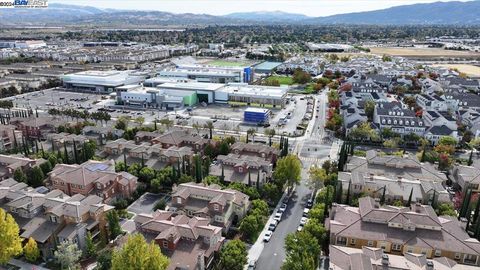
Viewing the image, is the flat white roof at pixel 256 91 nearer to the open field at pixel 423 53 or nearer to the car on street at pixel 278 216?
the car on street at pixel 278 216

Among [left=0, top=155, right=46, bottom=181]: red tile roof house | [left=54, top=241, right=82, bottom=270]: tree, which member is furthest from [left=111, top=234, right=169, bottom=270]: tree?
[left=0, top=155, right=46, bottom=181]: red tile roof house

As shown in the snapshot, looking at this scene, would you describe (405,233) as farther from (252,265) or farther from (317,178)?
(252,265)

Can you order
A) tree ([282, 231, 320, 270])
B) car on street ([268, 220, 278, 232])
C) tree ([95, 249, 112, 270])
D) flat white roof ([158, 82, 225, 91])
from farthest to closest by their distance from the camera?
flat white roof ([158, 82, 225, 91]), car on street ([268, 220, 278, 232]), tree ([95, 249, 112, 270]), tree ([282, 231, 320, 270])

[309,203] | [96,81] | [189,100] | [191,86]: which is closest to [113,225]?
[309,203]

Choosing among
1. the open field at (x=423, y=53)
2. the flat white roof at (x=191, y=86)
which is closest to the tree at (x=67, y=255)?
the flat white roof at (x=191, y=86)

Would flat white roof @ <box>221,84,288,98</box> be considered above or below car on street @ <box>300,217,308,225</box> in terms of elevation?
above

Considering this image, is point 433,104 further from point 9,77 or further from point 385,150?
point 9,77

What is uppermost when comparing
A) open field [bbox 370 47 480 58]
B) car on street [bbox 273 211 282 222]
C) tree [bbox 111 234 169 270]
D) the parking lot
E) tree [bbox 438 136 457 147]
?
open field [bbox 370 47 480 58]

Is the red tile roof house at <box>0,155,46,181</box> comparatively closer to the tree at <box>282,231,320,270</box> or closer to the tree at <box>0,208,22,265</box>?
the tree at <box>0,208,22,265</box>
